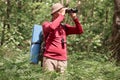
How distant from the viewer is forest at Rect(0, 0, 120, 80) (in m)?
6.12

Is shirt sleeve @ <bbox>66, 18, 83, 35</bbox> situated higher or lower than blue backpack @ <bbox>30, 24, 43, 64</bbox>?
higher

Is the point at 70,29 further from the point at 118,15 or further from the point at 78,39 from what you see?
the point at 78,39

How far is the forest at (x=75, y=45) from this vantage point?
6.12 metres

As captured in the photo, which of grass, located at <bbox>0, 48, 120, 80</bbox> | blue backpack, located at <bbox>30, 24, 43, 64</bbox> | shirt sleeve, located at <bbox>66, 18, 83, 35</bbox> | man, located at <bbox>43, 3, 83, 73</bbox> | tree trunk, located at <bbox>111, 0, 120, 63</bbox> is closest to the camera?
grass, located at <bbox>0, 48, 120, 80</bbox>

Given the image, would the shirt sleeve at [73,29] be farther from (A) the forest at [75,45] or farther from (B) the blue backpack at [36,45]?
(A) the forest at [75,45]

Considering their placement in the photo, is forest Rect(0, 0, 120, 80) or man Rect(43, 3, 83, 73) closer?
forest Rect(0, 0, 120, 80)

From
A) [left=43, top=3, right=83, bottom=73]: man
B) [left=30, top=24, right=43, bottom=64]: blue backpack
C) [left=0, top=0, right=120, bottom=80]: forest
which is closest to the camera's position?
[left=0, top=0, right=120, bottom=80]: forest

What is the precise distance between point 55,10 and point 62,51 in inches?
30.7

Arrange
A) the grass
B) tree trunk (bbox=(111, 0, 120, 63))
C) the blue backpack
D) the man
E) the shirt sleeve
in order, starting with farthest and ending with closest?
tree trunk (bbox=(111, 0, 120, 63)) → the shirt sleeve → the blue backpack → the man → the grass

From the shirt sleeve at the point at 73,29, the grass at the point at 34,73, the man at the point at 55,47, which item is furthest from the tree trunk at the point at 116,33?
the man at the point at 55,47

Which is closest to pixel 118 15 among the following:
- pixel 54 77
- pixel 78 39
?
pixel 78 39

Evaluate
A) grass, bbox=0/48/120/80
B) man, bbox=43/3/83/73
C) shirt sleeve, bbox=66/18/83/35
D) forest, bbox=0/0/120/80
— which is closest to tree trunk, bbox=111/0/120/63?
forest, bbox=0/0/120/80

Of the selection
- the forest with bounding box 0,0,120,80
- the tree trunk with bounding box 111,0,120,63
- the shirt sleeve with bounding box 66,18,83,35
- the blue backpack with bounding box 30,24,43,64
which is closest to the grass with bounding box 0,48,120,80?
the forest with bounding box 0,0,120,80

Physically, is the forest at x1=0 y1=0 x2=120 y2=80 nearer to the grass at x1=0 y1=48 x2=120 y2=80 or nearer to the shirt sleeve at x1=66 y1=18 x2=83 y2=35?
the grass at x1=0 y1=48 x2=120 y2=80
